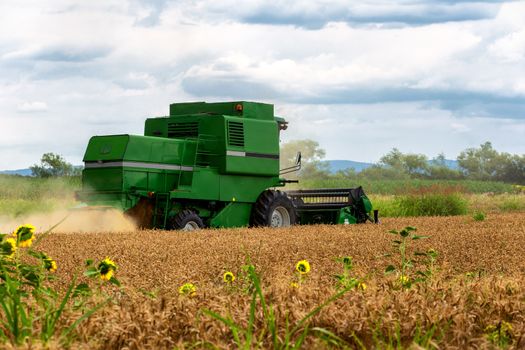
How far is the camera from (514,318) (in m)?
4.78

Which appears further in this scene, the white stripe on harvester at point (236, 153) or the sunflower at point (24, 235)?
the white stripe on harvester at point (236, 153)

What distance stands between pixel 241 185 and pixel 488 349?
14029 millimetres

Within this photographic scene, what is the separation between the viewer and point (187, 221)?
16109mm

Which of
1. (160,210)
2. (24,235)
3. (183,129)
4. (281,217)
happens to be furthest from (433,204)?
(24,235)

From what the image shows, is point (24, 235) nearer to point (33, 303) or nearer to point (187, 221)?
point (33, 303)

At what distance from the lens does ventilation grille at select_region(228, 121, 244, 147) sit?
696 inches

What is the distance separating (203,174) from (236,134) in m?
1.34

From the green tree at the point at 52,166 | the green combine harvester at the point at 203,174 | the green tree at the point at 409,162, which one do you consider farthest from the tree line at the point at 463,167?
the green combine harvester at the point at 203,174

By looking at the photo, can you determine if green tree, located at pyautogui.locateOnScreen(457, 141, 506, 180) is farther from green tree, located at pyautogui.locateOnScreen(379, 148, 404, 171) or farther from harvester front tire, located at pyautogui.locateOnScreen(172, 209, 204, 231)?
harvester front tire, located at pyautogui.locateOnScreen(172, 209, 204, 231)

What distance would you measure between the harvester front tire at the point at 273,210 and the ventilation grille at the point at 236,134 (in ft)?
4.21

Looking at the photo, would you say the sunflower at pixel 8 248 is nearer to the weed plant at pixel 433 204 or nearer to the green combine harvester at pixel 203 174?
the green combine harvester at pixel 203 174

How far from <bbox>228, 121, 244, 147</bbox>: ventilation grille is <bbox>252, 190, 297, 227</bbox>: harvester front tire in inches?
50.5

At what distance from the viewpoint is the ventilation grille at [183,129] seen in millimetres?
17922

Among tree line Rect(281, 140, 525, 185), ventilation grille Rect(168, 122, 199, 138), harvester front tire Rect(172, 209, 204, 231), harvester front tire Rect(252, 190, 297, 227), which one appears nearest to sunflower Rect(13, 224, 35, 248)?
harvester front tire Rect(172, 209, 204, 231)
